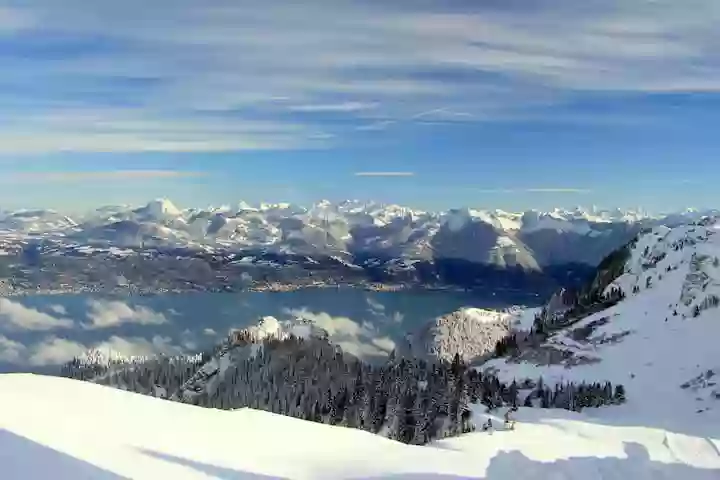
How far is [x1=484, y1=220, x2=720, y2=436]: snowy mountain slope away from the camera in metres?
92.3

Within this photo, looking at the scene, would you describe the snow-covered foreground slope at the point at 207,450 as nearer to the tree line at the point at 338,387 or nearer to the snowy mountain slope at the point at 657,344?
the tree line at the point at 338,387

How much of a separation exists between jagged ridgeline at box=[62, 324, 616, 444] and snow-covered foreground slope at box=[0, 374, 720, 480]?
33.3 metres

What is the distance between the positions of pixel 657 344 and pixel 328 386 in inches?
2504

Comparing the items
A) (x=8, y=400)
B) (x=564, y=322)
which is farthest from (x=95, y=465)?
(x=564, y=322)

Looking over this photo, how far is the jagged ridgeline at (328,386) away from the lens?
2702 inches

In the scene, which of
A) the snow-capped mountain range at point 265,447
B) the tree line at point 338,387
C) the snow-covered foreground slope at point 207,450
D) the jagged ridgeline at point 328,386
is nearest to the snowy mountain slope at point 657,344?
the tree line at point 338,387

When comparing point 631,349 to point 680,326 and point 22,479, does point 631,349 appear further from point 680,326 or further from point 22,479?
point 22,479

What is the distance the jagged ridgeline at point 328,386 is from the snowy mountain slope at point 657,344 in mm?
10836

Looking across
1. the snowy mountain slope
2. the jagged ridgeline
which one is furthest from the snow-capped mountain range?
the snowy mountain slope

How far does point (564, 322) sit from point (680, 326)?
121 feet

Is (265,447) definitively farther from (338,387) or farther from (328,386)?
(328,386)

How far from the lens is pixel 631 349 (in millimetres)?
122562

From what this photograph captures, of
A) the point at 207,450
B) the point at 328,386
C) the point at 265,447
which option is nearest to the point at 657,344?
the point at 328,386

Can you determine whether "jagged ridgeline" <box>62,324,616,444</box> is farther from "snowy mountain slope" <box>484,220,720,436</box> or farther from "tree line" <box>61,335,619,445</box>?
"snowy mountain slope" <box>484,220,720,436</box>
